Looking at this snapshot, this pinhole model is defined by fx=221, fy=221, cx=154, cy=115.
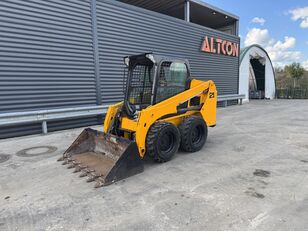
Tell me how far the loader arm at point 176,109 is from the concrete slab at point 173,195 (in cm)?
70

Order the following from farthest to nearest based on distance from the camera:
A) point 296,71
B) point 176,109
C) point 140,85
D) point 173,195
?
point 296,71
point 140,85
point 176,109
point 173,195

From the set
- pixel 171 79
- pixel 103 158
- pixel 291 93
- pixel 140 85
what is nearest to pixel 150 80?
pixel 140 85

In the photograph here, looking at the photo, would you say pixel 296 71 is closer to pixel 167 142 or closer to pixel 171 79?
pixel 171 79

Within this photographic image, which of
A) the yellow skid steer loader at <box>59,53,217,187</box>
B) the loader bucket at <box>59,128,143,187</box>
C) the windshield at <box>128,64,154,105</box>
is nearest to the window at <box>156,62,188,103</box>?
the yellow skid steer loader at <box>59,53,217,187</box>

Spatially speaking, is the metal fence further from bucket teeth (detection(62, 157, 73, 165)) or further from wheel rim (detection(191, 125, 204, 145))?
bucket teeth (detection(62, 157, 73, 165))

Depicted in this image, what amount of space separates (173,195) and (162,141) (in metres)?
1.36

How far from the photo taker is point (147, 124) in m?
4.03

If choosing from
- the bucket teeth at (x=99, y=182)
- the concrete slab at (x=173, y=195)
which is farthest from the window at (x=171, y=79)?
the bucket teeth at (x=99, y=182)

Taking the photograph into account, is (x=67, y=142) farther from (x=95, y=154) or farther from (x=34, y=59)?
(x=34, y=59)

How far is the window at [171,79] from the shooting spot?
4471 mm

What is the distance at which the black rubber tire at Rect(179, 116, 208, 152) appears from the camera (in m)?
4.72

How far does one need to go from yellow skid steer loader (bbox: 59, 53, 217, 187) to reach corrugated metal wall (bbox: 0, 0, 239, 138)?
3293 millimetres

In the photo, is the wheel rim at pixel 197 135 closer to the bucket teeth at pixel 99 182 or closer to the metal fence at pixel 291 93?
the bucket teeth at pixel 99 182

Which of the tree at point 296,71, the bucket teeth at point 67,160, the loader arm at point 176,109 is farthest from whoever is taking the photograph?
the tree at point 296,71
